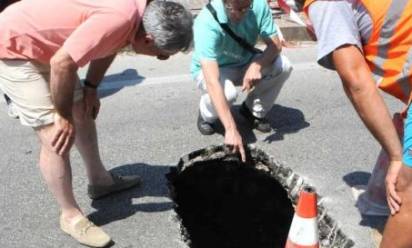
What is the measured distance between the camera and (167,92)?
491 cm

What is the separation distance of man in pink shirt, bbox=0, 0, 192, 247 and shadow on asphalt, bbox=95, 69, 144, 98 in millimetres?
1901

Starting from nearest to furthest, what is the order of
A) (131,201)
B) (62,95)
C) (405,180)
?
(405,180), (62,95), (131,201)

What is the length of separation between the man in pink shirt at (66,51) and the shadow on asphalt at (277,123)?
4.73 feet

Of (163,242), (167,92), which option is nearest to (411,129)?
(163,242)

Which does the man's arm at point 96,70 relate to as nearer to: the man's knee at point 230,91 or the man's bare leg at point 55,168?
the man's bare leg at point 55,168

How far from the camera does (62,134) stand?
105 inches

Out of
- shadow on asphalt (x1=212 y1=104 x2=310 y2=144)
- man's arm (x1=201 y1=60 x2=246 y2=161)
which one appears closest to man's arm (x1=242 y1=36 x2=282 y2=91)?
man's arm (x1=201 y1=60 x2=246 y2=161)

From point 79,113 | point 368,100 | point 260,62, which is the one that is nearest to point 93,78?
point 79,113

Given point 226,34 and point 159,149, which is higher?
point 226,34

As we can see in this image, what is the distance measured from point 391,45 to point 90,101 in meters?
1.51

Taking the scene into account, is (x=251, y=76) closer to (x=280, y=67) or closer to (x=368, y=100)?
(x=280, y=67)

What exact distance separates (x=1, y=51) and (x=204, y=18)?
1.45 m

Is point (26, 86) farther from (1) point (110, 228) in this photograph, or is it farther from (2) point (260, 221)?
(2) point (260, 221)

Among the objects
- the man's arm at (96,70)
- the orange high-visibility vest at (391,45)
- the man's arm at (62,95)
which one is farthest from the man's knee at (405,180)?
the man's arm at (96,70)
